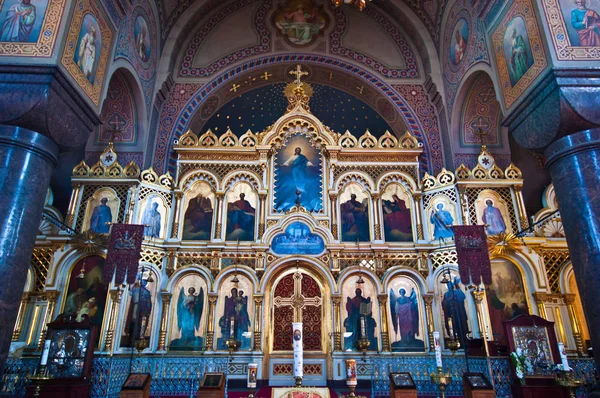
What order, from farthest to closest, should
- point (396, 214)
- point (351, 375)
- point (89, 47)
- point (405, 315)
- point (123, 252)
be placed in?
1. point (396, 214)
2. point (405, 315)
3. point (123, 252)
4. point (89, 47)
5. point (351, 375)

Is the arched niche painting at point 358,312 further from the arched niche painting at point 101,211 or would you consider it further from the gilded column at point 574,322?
the arched niche painting at point 101,211

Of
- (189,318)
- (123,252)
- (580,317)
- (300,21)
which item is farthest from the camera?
(300,21)

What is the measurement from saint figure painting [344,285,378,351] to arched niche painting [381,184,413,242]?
6.84 ft

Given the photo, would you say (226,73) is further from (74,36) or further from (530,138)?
(530,138)

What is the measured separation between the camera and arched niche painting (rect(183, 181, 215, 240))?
494 inches

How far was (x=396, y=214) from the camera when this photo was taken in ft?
42.4

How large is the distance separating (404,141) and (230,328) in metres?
8.09

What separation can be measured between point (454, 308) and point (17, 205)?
414 inches

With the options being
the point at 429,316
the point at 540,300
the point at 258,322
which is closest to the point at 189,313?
the point at 258,322

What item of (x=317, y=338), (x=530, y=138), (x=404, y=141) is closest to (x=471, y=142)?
(x=404, y=141)

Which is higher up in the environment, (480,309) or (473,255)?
(473,255)

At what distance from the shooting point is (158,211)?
12.4 metres

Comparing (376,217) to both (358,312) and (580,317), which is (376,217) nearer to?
(358,312)

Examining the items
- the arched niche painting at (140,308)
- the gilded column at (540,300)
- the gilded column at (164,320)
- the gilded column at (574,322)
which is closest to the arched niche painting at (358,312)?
the gilded column at (540,300)
